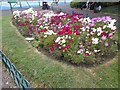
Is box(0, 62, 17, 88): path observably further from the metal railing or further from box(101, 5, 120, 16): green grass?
box(101, 5, 120, 16): green grass

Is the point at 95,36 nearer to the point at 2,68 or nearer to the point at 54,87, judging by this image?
the point at 54,87

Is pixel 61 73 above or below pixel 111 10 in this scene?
below

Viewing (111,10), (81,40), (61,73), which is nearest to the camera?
(61,73)

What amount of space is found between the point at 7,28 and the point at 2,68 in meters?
4.20

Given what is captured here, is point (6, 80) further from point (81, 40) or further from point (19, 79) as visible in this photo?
point (81, 40)

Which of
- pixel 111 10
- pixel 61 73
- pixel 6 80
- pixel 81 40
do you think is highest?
pixel 81 40

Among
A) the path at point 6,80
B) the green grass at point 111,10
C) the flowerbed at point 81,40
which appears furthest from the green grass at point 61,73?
the green grass at point 111,10

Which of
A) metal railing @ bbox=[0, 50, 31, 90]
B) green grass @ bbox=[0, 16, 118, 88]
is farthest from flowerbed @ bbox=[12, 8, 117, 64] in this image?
metal railing @ bbox=[0, 50, 31, 90]

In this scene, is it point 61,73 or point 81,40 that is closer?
point 61,73

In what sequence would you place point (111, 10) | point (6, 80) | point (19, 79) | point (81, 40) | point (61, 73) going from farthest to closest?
1. point (111, 10)
2. point (81, 40)
3. point (6, 80)
4. point (61, 73)
5. point (19, 79)

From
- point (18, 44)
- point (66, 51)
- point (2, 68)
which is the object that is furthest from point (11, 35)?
point (66, 51)

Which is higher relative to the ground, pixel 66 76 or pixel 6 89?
pixel 66 76

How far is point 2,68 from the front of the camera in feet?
25.7

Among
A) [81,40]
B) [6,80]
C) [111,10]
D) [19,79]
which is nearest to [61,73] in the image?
[19,79]
